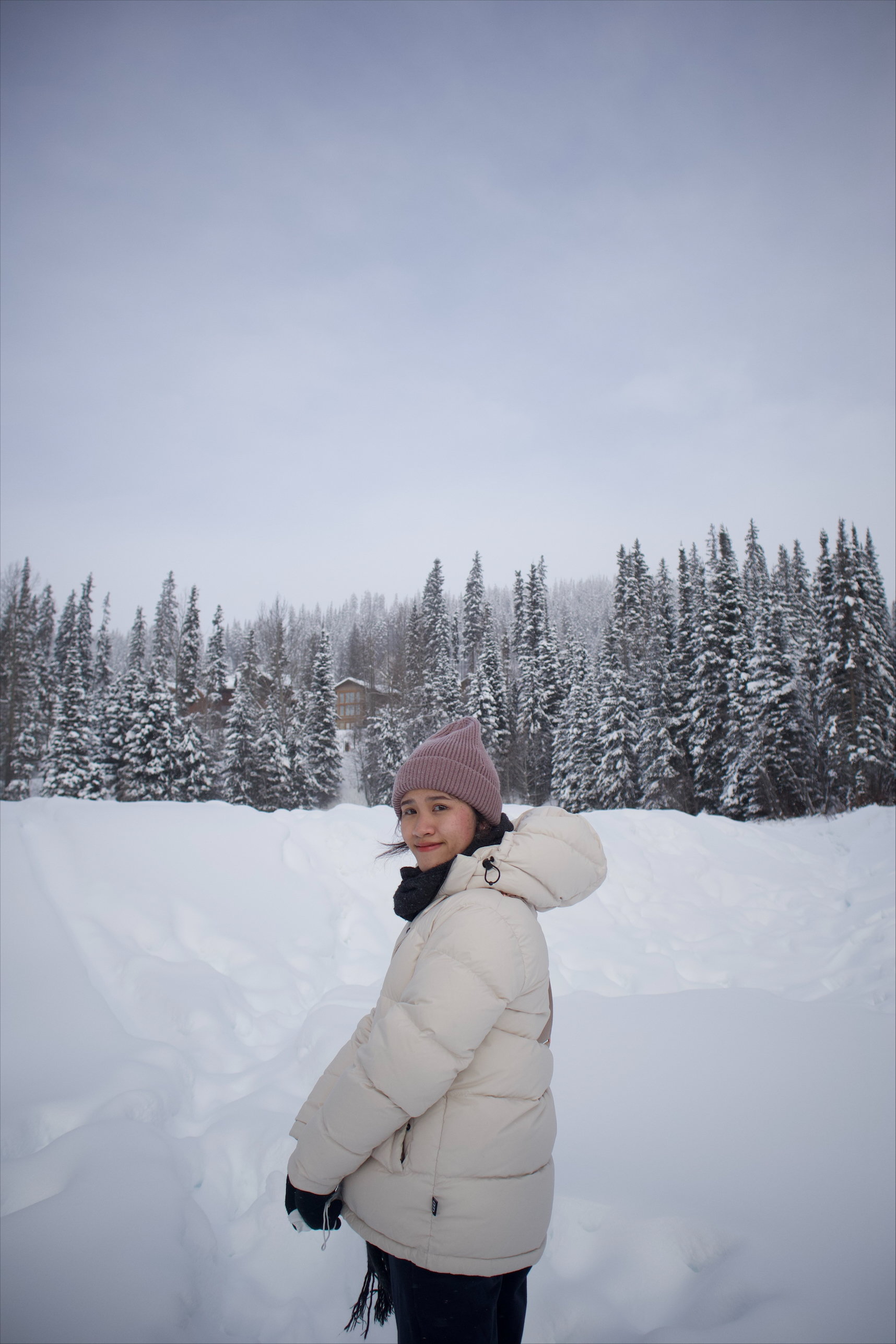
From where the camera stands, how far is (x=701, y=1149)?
10.1 ft

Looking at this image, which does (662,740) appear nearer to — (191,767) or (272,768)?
(272,768)

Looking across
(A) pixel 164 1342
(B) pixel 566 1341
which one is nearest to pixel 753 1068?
(B) pixel 566 1341

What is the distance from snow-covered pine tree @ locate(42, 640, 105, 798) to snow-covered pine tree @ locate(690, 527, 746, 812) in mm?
28999

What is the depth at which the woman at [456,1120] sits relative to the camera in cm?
155

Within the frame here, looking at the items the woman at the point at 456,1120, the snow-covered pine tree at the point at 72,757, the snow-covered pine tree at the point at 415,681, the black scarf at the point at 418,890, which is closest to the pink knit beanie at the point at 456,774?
the black scarf at the point at 418,890

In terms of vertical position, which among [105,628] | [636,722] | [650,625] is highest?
[105,628]

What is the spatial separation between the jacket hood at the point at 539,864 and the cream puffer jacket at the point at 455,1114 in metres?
0.04

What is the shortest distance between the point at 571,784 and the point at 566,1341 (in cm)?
3121

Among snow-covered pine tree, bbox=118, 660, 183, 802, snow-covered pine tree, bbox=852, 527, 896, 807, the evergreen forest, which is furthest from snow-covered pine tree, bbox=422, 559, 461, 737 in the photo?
snow-covered pine tree, bbox=852, 527, 896, 807

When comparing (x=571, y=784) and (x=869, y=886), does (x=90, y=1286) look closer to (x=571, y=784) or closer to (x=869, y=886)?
(x=869, y=886)

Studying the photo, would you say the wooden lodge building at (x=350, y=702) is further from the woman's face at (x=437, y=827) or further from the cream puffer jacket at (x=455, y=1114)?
the cream puffer jacket at (x=455, y=1114)

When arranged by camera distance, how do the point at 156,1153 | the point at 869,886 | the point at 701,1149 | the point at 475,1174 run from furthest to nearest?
the point at 869,886
the point at 701,1149
the point at 156,1153
the point at 475,1174

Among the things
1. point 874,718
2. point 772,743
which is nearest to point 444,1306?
point 772,743

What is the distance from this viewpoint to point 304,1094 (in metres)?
3.66
